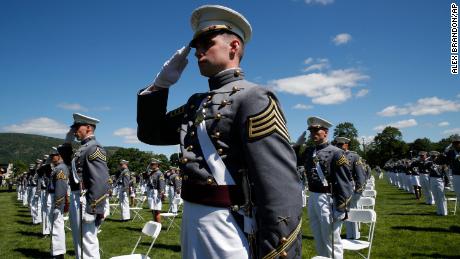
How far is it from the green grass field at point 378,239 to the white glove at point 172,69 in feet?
26.2

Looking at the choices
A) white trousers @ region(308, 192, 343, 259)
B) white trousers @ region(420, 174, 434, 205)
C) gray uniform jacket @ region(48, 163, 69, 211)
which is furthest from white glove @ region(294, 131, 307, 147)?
white trousers @ region(420, 174, 434, 205)

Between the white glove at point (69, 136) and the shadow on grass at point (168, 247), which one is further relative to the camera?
the shadow on grass at point (168, 247)

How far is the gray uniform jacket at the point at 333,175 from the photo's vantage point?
282 inches

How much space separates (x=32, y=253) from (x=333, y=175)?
9.33 meters

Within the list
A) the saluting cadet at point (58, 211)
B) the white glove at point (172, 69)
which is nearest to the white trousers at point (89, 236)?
the saluting cadet at point (58, 211)

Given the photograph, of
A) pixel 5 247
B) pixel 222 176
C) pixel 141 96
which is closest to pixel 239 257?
pixel 222 176

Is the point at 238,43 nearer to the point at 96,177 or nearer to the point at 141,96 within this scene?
the point at 141,96

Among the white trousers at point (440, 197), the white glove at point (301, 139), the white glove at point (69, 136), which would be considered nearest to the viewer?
the white glove at point (301, 139)

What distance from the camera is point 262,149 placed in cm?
185

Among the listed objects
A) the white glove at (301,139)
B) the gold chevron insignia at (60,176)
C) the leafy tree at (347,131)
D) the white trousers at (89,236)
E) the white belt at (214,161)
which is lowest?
the white trousers at (89,236)

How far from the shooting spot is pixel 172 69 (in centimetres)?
239

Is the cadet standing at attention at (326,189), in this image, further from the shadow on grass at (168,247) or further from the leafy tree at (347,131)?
the leafy tree at (347,131)

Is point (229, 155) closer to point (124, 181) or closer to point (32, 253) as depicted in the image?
point (32, 253)

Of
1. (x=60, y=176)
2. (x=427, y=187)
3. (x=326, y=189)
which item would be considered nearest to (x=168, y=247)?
(x=60, y=176)
